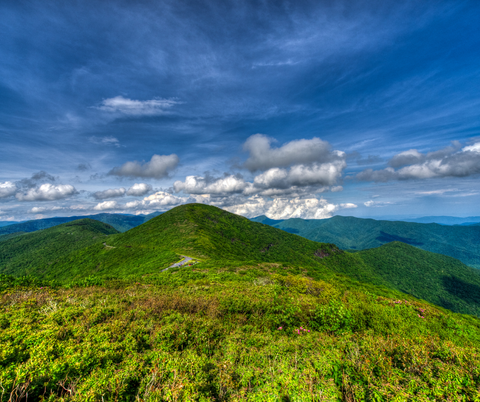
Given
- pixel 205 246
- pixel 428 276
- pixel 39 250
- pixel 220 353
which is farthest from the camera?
pixel 428 276

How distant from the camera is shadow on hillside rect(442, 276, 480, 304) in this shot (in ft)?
451

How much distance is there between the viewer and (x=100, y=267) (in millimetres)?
72375

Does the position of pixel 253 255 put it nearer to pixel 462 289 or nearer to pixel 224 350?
pixel 224 350

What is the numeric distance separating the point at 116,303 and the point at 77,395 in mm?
9136

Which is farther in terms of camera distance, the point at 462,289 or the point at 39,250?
the point at 39,250

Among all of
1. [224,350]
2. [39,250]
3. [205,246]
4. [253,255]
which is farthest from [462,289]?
[39,250]

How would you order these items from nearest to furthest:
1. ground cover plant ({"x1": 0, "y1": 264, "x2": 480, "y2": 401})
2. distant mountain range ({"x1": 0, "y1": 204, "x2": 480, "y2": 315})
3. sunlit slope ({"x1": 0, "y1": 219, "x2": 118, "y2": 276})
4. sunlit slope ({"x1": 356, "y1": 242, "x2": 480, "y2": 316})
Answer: ground cover plant ({"x1": 0, "y1": 264, "x2": 480, "y2": 401}) < distant mountain range ({"x1": 0, "y1": 204, "x2": 480, "y2": 315}) < sunlit slope ({"x1": 0, "y1": 219, "x2": 118, "y2": 276}) < sunlit slope ({"x1": 356, "y1": 242, "x2": 480, "y2": 316})

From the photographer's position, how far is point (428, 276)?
15738 cm

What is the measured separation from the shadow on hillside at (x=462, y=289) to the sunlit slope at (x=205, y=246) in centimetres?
7301

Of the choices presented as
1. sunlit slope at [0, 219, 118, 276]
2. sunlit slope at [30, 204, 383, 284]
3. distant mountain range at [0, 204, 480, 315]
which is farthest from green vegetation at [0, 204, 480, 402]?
sunlit slope at [0, 219, 118, 276]

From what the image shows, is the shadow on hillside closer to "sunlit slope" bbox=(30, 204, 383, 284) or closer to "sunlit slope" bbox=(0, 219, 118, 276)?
"sunlit slope" bbox=(30, 204, 383, 284)

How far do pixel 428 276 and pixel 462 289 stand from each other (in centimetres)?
Answer: 1873

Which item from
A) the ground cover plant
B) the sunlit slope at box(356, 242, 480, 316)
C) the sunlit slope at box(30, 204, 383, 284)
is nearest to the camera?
the ground cover plant

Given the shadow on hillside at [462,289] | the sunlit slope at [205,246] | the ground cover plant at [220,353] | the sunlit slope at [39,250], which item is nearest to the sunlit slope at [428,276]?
the shadow on hillside at [462,289]
